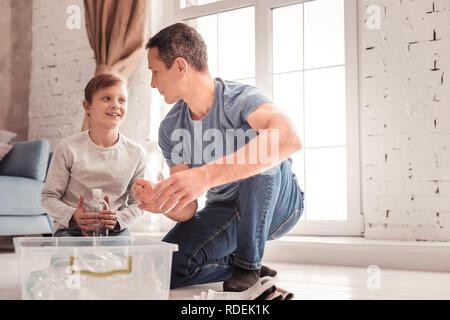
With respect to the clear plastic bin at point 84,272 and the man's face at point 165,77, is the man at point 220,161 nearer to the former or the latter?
the man's face at point 165,77

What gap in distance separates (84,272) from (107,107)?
81cm

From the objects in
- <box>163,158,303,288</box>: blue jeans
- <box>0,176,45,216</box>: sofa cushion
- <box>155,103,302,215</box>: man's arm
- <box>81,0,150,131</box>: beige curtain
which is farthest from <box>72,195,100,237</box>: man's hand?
<box>81,0,150,131</box>: beige curtain

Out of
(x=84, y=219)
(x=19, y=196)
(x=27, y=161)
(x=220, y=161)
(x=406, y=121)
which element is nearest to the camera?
(x=220, y=161)

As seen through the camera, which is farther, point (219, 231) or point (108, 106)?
point (108, 106)

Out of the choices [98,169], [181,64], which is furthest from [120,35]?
[181,64]

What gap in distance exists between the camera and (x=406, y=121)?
7.95 ft

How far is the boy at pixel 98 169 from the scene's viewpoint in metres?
1.64

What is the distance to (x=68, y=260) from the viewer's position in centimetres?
110

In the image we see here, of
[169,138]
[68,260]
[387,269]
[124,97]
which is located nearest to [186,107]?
[169,138]

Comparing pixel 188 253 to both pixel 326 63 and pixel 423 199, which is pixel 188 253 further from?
pixel 326 63

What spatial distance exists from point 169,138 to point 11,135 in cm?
212

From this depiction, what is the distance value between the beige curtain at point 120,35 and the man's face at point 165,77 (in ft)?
5.85

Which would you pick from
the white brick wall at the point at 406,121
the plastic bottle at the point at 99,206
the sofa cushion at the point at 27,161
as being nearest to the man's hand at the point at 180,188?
the plastic bottle at the point at 99,206

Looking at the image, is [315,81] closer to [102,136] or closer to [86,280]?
[102,136]
